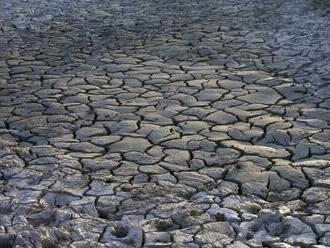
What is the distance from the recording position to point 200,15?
11539 millimetres

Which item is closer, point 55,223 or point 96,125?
point 55,223

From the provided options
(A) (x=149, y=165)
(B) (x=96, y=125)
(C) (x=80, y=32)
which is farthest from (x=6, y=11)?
(A) (x=149, y=165)

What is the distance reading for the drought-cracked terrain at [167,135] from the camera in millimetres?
4418

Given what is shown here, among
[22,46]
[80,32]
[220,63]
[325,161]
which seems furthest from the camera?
[80,32]

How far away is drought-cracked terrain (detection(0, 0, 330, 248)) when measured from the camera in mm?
4418

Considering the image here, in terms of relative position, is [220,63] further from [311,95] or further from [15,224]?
[15,224]

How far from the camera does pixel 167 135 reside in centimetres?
600

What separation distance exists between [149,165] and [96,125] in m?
1.14

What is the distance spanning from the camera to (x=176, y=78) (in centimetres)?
780

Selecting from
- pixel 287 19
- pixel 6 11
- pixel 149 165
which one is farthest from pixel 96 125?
pixel 6 11

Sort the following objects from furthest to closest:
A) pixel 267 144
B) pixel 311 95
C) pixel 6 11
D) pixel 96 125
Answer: pixel 6 11
pixel 311 95
pixel 96 125
pixel 267 144

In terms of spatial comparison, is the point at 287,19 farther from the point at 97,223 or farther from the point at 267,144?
the point at 97,223

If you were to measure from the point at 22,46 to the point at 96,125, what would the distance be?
379 cm

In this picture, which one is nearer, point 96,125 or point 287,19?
point 96,125
